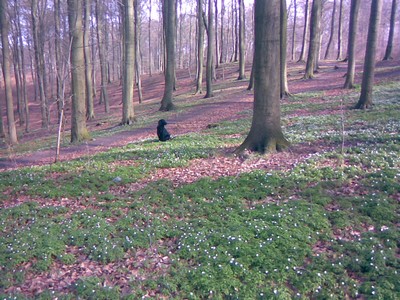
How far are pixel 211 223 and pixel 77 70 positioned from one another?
1210cm

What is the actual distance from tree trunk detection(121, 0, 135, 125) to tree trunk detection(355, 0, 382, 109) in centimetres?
1222

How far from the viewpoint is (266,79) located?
10.0 metres

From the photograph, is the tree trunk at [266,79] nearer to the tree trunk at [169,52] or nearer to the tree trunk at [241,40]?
the tree trunk at [169,52]

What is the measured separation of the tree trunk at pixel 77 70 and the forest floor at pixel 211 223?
5687 millimetres

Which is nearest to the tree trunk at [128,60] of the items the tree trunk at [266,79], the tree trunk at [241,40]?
the tree trunk at [266,79]

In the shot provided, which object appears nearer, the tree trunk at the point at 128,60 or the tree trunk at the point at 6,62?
the tree trunk at the point at 128,60

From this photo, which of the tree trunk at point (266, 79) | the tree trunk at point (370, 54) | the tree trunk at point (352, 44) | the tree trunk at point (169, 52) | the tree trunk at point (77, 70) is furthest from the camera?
the tree trunk at point (169, 52)

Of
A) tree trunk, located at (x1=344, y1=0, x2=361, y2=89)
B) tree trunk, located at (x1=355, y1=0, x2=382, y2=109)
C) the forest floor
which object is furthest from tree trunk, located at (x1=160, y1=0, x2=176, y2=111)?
the forest floor

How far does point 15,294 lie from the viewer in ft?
16.5

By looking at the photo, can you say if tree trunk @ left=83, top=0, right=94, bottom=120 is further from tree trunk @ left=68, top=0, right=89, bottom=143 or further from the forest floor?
the forest floor

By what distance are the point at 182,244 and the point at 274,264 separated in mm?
1525

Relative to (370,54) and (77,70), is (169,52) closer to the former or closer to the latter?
(77,70)

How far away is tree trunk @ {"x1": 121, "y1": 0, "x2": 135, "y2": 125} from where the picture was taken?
2058 centimetres

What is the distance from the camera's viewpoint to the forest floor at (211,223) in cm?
519
